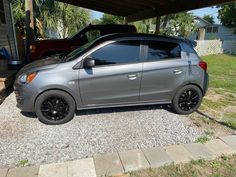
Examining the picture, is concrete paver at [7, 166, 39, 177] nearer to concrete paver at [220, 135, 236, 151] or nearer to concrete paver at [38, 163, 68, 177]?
concrete paver at [38, 163, 68, 177]

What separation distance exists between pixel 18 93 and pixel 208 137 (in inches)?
140

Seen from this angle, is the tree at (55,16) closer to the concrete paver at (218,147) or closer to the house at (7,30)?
the house at (7,30)

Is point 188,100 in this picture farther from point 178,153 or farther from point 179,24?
point 179,24

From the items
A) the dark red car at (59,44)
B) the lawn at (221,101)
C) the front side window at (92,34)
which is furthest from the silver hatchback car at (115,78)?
the front side window at (92,34)

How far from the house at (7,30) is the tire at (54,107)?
15.6 feet

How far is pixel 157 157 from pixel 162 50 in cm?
228

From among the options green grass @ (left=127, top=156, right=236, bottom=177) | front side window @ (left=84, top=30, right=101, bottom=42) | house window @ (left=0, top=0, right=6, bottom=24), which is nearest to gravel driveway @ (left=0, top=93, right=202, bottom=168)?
green grass @ (left=127, top=156, right=236, bottom=177)

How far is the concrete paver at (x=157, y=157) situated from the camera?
11.0 ft

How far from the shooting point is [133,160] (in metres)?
3.40

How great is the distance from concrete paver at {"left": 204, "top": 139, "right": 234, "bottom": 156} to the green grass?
0.22m

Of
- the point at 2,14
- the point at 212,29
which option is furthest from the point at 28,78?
the point at 212,29

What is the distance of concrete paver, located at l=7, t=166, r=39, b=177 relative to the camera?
3042 millimetres

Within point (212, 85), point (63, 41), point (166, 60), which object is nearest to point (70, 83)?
point (166, 60)

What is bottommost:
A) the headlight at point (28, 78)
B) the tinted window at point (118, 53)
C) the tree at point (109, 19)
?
the headlight at point (28, 78)
